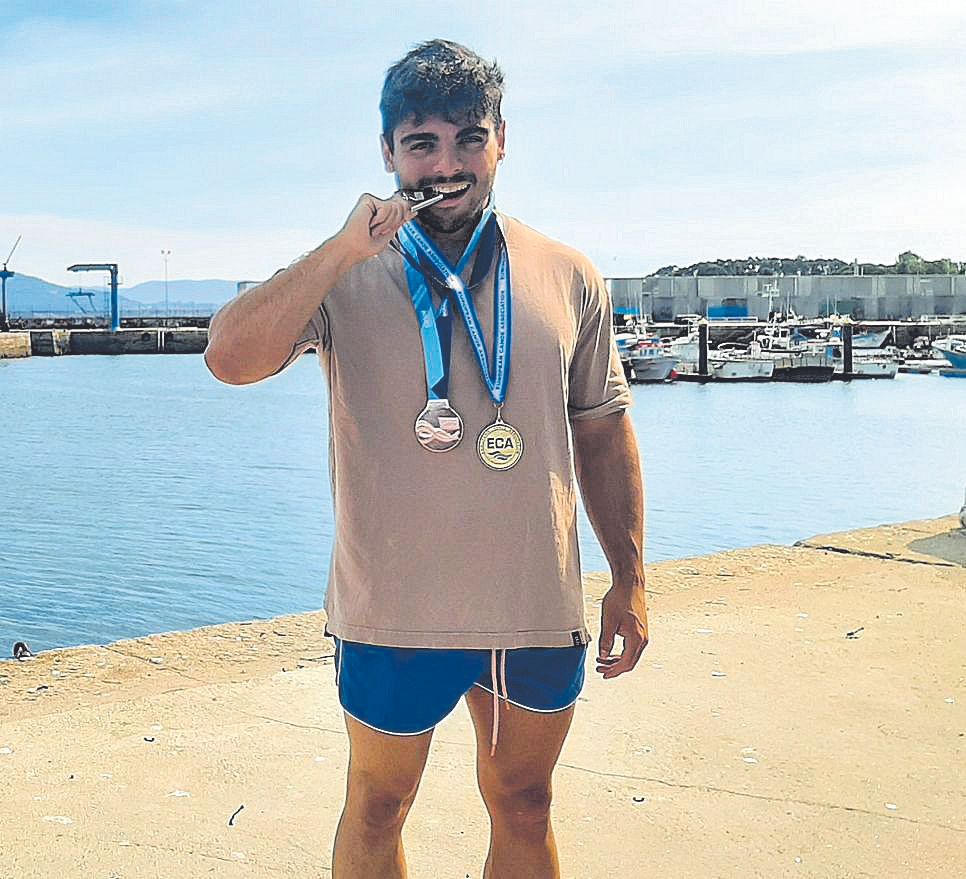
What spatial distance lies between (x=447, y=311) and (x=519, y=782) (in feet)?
2.84

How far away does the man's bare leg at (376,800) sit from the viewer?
229 cm

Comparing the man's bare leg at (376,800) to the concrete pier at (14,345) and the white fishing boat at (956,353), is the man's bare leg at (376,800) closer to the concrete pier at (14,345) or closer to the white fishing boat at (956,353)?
the white fishing boat at (956,353)

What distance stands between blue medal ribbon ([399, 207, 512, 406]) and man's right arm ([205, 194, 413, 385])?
135 mm

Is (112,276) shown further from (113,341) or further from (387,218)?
(387,218)

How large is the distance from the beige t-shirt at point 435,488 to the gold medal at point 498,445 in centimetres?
1

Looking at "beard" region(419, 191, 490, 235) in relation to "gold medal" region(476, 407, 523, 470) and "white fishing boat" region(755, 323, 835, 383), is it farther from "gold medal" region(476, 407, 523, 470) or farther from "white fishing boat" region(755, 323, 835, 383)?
"white fishing boat" region(755, 323, 835, 383)

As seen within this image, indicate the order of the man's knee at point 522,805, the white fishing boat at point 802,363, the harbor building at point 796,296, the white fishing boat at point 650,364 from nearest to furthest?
1. the man's knee at point 522,805
2. the white fishing boat at point 650,364
3. the white fishing boat at point 802,363
4. the harbor building at point 796,296

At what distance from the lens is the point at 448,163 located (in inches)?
88.3

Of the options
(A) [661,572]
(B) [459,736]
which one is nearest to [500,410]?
(B) [459,736]

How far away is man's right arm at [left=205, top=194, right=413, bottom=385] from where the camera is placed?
2.06m

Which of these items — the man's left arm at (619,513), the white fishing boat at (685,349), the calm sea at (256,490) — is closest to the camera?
the man's left arm at (619,513)

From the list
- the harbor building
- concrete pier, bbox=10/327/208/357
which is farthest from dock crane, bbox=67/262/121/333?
the harbor building

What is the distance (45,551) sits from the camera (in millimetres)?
14844

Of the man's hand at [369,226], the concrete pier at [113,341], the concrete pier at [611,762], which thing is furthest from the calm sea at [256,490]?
the concrete pier at [113,341]
